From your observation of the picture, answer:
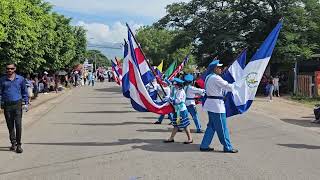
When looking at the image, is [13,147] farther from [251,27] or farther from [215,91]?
[251,27]

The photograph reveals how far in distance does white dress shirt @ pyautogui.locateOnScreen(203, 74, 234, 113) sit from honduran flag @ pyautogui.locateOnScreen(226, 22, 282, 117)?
721mm

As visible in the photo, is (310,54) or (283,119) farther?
(310,54)

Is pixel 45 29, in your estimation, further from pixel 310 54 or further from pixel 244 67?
pixel 244 67

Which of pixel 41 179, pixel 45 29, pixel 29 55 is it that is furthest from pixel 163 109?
pixel 45 29

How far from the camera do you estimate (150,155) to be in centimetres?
994

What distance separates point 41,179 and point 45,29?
23.3 m

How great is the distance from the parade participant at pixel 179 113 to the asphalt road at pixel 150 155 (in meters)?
0.28

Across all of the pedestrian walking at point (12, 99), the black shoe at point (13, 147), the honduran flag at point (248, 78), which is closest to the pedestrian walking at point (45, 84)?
the black shoe at point (13, 147)

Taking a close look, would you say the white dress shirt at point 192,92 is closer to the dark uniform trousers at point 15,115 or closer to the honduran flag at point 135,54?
the honduran flag at point 135,54

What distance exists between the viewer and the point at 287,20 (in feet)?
114

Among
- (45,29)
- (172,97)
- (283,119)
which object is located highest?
(45,29)

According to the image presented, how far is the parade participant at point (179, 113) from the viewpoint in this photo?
1144cm

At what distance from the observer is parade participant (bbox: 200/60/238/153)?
10.1m

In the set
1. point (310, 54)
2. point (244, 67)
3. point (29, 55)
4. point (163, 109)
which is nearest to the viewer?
point (244, 67)
